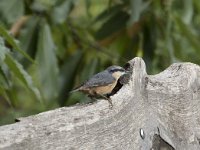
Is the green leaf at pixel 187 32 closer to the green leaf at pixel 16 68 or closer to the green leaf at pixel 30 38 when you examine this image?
the green leaf at pixel 30 38

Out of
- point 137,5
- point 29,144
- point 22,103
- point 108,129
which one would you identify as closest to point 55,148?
point 29,144

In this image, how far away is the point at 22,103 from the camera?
6.00 meters

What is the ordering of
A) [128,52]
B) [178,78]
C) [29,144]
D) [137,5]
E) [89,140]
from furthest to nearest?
[128,52] < [137,5] < [178,78] < [89,140] < [29,144]

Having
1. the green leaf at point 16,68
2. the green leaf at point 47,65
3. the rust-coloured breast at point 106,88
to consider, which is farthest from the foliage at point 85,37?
the rust-coloured breast at point 106,88

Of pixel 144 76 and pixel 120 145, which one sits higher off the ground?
pixel 144 76

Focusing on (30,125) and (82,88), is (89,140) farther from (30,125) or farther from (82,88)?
(82,88)

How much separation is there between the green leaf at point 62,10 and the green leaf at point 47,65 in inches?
4.4

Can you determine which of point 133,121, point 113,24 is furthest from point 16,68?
point 113,24

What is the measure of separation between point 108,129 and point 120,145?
68mm

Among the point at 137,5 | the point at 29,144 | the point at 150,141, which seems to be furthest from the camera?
the point at 137,5

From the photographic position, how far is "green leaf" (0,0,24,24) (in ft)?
11.5

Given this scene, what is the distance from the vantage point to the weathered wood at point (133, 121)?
1803mm

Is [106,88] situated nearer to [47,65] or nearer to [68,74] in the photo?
[47,65]

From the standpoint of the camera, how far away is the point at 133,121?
2.11 metres
